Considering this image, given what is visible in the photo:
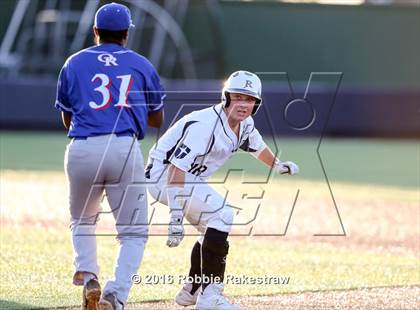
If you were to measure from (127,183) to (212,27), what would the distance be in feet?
84.4

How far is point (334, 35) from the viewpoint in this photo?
33.6m

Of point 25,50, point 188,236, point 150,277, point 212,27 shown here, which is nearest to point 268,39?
point 212,27

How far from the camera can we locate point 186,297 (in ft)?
26.8

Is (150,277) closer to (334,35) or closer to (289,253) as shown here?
(289,253)

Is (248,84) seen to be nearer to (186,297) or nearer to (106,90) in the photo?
(106,90)

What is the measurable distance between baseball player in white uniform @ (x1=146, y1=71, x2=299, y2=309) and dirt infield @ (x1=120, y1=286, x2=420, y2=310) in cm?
48

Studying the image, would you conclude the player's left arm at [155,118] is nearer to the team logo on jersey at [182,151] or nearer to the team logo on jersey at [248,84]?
the team logo on jersey at [182,151]

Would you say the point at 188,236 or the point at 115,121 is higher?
the point at 115,121

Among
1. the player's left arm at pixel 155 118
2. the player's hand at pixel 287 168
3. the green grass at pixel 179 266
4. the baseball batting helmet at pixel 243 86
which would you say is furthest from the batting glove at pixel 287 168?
the player's left arm at pixel 155 118

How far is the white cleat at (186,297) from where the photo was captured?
815 cm

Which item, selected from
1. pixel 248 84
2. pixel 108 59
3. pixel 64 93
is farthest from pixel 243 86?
pixel 64 93

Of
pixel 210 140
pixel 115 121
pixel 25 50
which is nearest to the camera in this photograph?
pixel 115 121

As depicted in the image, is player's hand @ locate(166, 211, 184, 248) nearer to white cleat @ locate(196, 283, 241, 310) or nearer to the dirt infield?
white cleat @ locate(196, 283, 241, 310)

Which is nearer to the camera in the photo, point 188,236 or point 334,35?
point 188,236
